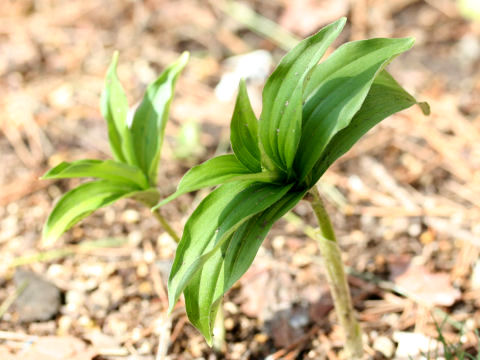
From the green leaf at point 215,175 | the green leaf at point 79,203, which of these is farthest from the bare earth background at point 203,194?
the green leaf at point 215,175

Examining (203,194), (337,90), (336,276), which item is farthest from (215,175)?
(203,194)

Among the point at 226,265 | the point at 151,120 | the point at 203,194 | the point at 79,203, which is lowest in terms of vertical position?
the point at 203,194

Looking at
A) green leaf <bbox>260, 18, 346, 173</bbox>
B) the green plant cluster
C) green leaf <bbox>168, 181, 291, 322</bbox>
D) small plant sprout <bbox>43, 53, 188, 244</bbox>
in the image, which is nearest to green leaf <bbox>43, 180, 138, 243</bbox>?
small plant sprout <bbox>43, 53, 188, 244</bbox>

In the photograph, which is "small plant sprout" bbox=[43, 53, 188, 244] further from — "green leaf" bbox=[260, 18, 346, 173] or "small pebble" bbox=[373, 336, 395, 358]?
"small pebble" bbox=[373, 336, 395, 358]

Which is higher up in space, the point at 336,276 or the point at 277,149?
the point at 277,149

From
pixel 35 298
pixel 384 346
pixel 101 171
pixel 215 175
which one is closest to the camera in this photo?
pixel 215 175

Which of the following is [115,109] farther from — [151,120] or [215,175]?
[215,175]

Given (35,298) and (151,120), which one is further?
(35,298)
